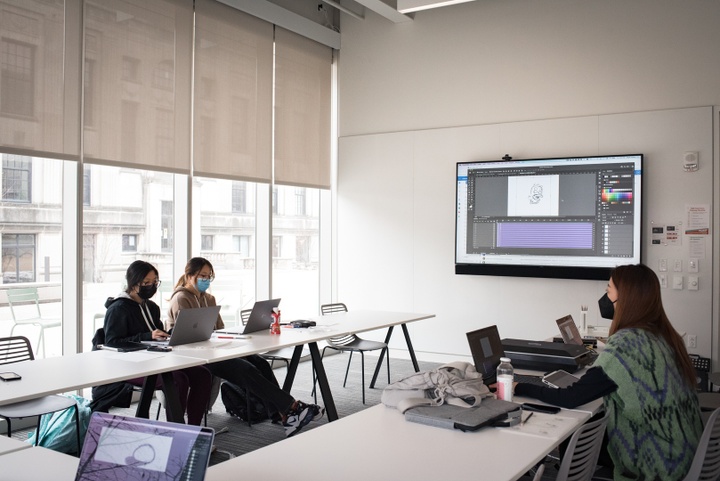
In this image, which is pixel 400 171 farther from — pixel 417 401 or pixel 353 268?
pixel 417 401

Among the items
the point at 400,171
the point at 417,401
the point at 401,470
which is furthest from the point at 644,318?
the point at 400,171

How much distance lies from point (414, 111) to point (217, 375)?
4.43 meters

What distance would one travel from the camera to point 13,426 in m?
5.09

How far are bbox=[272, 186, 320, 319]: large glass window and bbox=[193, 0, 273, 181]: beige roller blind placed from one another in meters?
0.72

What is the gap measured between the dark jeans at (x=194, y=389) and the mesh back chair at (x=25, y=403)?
775 millimetres

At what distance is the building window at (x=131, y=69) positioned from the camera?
18.9 feet

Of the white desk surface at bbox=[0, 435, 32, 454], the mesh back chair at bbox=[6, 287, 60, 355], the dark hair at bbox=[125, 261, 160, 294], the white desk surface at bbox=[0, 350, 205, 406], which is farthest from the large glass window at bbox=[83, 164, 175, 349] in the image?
the white desk surface at bbox=[0, 435, 32, 454]

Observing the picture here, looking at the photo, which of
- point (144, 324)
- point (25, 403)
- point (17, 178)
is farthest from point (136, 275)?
point (17, 178)

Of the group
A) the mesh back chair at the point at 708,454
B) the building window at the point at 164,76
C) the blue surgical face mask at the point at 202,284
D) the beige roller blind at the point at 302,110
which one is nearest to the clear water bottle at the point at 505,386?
the mesh back chair at the point at 708,454

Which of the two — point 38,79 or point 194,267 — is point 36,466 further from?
point 38,79

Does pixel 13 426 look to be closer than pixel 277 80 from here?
Yes

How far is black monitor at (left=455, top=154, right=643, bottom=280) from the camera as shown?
6633 millimetres

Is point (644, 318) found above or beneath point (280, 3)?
beneath

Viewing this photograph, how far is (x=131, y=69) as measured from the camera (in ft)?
19.0
